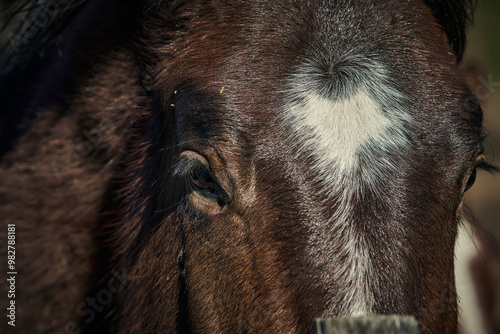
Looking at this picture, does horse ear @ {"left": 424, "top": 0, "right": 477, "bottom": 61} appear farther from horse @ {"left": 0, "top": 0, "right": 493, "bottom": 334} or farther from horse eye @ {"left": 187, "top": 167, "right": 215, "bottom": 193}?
horse eye @ {"left": 187, "top": 167, "right": 215, "bottom": 193}

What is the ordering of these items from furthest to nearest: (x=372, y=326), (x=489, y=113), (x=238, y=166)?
(x=489, y=113)
(x=238, y=166)
(x=372, y=326)

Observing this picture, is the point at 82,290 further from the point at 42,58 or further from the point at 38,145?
the point at 42,58

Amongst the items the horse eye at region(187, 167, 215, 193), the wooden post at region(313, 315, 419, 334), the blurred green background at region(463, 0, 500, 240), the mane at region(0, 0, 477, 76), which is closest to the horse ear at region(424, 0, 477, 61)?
the mane at region(0, 0, 477, 76)

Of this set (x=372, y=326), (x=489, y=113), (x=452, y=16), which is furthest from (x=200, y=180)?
(x=489, y=113)

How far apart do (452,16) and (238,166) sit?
4.45ft

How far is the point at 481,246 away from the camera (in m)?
4.28

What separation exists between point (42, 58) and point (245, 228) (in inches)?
67.4

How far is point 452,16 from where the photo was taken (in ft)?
7.66

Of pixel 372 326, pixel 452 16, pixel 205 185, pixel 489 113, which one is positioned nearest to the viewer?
pixel 372 326

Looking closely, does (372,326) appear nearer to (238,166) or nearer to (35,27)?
(238,166)

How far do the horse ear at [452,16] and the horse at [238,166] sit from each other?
0.03 feet

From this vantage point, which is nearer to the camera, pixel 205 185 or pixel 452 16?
pixel 205 185

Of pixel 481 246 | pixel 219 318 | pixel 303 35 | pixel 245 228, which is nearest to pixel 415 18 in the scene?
pixel 303 35

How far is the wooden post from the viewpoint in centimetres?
115
